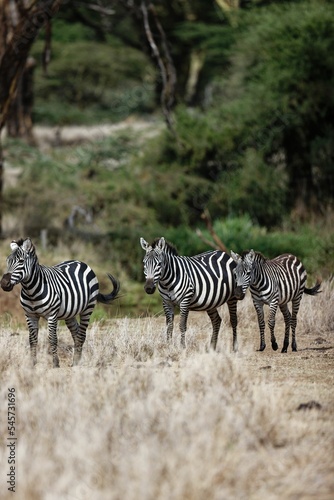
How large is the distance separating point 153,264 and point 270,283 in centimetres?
141

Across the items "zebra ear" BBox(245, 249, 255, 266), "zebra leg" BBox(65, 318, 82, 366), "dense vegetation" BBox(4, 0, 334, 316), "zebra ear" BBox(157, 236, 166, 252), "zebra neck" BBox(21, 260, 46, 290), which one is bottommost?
"zebra leg" BBox(65, 318, 82, 366)

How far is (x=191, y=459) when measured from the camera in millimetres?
5512

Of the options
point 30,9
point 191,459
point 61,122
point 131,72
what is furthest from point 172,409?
point 131,72

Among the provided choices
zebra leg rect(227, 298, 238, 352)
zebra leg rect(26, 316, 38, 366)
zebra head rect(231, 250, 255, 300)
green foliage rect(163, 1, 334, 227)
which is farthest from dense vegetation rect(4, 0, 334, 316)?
zebra leg rect(26, 316, 38, 366)

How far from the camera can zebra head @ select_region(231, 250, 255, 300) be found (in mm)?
10094

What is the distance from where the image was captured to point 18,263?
356 inches

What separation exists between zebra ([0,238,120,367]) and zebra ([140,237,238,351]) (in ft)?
Answer: 2.39

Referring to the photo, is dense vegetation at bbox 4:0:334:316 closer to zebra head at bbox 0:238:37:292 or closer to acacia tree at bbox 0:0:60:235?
acacia tree at bbox 0:0:60:235

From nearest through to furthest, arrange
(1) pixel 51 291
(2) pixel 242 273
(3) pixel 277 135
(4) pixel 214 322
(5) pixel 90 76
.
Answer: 1. (1) pixel 51 291
2. (2) pixel 242 273
3. (4) pixel 214 322
4. (3) pixel 277 135
5. (5) pixel 90 76

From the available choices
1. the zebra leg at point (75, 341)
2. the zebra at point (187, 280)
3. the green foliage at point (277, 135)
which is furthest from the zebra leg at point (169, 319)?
the green foliage at point (277, 135)

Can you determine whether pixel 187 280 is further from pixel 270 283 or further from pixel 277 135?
pixel 277 135

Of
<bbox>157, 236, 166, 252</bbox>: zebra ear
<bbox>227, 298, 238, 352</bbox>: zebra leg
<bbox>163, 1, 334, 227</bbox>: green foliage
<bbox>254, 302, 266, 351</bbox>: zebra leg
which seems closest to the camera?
<bbox>157, 236, 166, 252</bbox>: zebra ear

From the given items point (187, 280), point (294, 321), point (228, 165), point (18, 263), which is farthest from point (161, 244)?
point (228, 165)

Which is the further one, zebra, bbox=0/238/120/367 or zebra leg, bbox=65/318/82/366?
zebra leg, bbox=65/318/82/366
